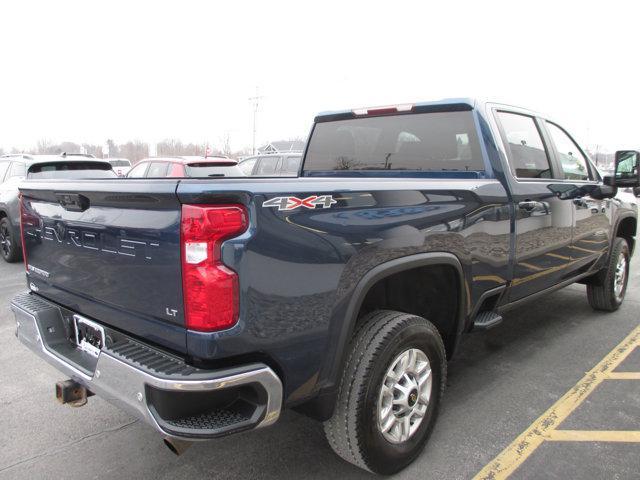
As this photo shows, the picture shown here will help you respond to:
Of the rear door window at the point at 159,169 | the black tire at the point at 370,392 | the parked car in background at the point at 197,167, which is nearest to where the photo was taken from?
the black tire at the point at 370,392

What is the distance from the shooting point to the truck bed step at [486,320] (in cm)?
319

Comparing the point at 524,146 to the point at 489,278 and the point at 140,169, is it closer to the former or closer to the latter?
the point at 489,278

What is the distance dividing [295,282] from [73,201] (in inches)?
47.1

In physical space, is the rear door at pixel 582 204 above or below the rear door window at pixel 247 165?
above

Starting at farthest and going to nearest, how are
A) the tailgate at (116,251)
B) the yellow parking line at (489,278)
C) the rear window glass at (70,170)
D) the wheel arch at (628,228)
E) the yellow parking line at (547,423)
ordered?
1. the rear window glass at (70,170)
2. the wheel arch at (628,228)
3. the yellow parking line at (489,278)
4. the yellow parking line at (547,423)
5. the tailgate at (116,251)

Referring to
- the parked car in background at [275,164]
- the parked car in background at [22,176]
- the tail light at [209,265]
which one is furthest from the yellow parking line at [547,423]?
the parked car in background at [275,164]

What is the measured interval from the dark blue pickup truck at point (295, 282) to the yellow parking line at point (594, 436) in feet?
2.44

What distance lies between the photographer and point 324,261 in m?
2.08

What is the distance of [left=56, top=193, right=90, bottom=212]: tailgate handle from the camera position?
2.33 metres

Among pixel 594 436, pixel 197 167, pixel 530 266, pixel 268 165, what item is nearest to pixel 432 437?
pixel 594 436

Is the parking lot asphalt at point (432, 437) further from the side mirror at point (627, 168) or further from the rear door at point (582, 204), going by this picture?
the side mirror at point (627, 168)

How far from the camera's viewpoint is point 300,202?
79.1 inches

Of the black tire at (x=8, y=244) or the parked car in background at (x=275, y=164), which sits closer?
the black tire at (x=8, y=244)

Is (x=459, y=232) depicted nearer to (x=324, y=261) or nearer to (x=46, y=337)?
(x=324, y=261)
